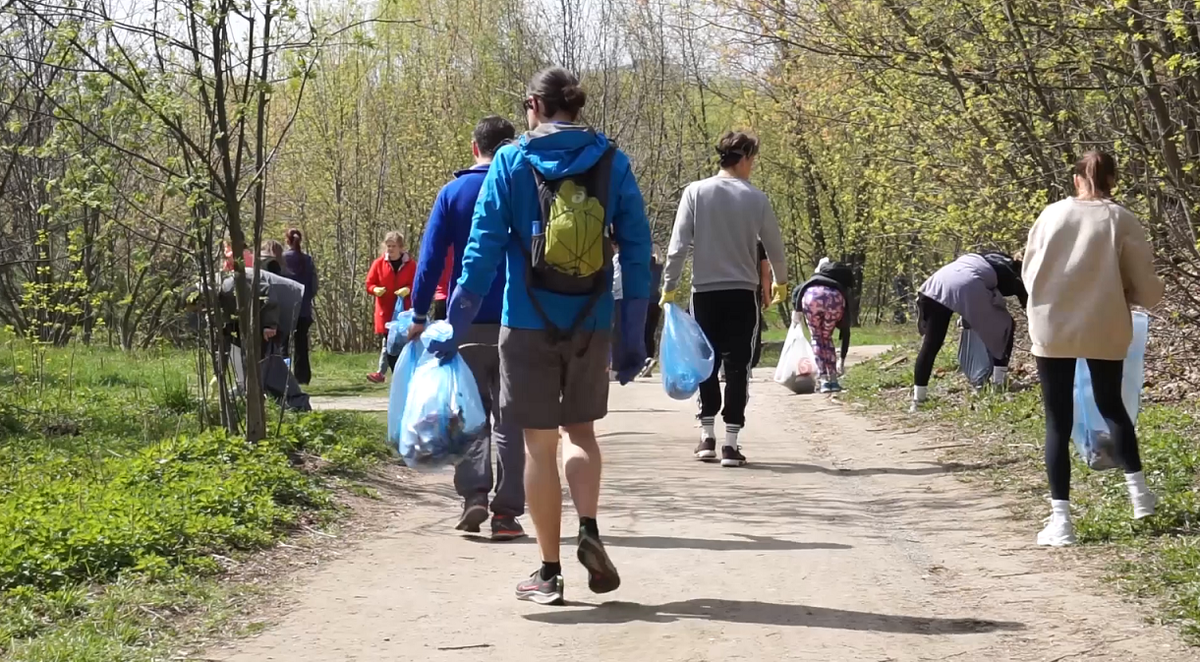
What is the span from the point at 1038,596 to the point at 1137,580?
0.42 meters

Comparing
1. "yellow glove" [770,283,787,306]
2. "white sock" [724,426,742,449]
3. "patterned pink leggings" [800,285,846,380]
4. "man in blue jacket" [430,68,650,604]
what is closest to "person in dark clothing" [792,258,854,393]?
"patterned pink leggings" [800,285,846,380]

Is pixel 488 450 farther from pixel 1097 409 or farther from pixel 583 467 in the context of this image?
pixel 1097 409

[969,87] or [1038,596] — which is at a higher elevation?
[969,87]

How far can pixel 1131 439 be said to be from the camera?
21.6 ft

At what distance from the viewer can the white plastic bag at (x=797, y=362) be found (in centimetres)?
1488

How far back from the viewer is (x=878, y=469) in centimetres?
939

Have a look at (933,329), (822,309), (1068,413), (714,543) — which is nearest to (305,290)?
(822,309)

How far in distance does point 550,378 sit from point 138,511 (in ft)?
7.61

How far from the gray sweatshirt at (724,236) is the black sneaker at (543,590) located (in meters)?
3.87

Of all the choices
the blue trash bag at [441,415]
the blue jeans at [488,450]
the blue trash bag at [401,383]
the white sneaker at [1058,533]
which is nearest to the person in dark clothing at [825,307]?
the blue jeans at [488,450]

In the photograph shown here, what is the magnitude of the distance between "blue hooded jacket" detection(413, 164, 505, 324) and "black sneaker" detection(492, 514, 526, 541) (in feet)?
2.96

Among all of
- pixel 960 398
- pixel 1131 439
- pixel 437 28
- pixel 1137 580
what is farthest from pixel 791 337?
pixel 437 28

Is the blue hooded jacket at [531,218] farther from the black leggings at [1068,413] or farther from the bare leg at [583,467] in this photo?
the black leggings at [1068,413]

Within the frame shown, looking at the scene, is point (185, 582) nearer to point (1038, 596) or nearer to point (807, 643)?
point (807, 643)
